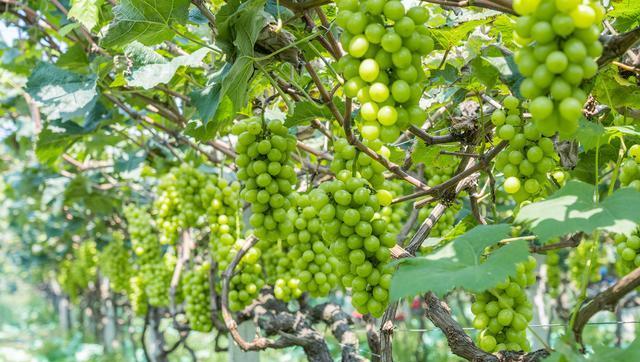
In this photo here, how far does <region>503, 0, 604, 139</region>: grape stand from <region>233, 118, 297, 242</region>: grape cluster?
650mm

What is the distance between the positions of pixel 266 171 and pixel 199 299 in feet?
4.30

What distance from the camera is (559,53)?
2.06 ft

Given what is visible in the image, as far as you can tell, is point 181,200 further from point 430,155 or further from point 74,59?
point 430,155

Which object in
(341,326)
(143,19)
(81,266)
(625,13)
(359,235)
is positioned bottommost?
(341,326)

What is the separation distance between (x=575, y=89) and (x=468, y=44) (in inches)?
31.3

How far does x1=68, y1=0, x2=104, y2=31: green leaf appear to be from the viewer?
58.7 inches

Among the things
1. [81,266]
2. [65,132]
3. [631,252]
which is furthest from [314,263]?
[81,266]

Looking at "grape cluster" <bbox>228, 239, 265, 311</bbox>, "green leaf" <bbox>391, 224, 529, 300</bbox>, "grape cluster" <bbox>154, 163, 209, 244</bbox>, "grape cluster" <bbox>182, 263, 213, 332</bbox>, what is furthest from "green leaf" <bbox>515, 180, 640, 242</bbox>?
"grape cluster" <bbox>182, 263, 213, 332</bbox>

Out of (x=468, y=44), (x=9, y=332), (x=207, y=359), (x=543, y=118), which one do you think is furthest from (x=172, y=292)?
(x=9, y=332)

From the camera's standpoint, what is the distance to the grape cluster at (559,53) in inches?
24.6

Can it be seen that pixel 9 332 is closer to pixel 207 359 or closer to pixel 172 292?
pixel 207 359

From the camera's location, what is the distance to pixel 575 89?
0.65 meters

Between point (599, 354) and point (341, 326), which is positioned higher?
point (599, 354)

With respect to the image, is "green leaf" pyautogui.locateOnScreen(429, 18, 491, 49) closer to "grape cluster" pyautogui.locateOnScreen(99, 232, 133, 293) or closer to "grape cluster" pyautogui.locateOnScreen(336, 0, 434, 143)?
"grape cluster" pyautogui.locateOnScreen(336, 0, 434, 143)
